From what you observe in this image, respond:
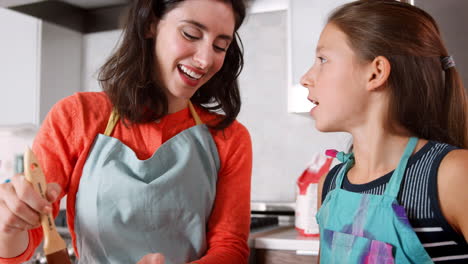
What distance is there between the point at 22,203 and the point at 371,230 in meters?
0.62

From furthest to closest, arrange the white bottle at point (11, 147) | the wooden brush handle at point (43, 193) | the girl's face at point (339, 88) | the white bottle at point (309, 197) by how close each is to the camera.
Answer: the white bottle at point (11, 147) → the white bottle at point (309, 197) → the girl's face at point (339, 88) → the wooden brush handle at point (43, 193)

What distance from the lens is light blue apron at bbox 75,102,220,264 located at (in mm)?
1107

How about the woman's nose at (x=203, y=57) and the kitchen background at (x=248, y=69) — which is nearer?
the woman's nose at (x=203, y=57)

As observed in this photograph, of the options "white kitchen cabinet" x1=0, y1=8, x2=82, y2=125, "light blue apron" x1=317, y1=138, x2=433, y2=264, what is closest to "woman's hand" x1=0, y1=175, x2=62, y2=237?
"light blue apron" x1=317, y1=138, x2=433, y2=264

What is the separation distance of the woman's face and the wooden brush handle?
431 mm

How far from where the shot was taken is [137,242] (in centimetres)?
111

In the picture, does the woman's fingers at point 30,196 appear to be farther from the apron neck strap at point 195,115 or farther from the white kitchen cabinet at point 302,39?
the white kitchen cabinet at point 302,39

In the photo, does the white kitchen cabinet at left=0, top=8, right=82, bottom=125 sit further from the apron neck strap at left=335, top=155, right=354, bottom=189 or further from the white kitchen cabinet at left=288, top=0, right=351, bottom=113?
the apron neck strap at left=335, top=155, right=354, bottom=189

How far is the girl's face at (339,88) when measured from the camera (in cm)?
100

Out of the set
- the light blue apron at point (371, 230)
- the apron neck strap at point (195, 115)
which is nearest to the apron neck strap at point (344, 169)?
the light blue apron at point (371, 230)

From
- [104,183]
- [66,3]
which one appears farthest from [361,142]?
[66,3]

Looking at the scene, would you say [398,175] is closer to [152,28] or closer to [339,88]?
[339,88]

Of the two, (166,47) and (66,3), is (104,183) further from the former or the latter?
(66,3)

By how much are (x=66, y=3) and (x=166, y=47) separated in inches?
70.1
